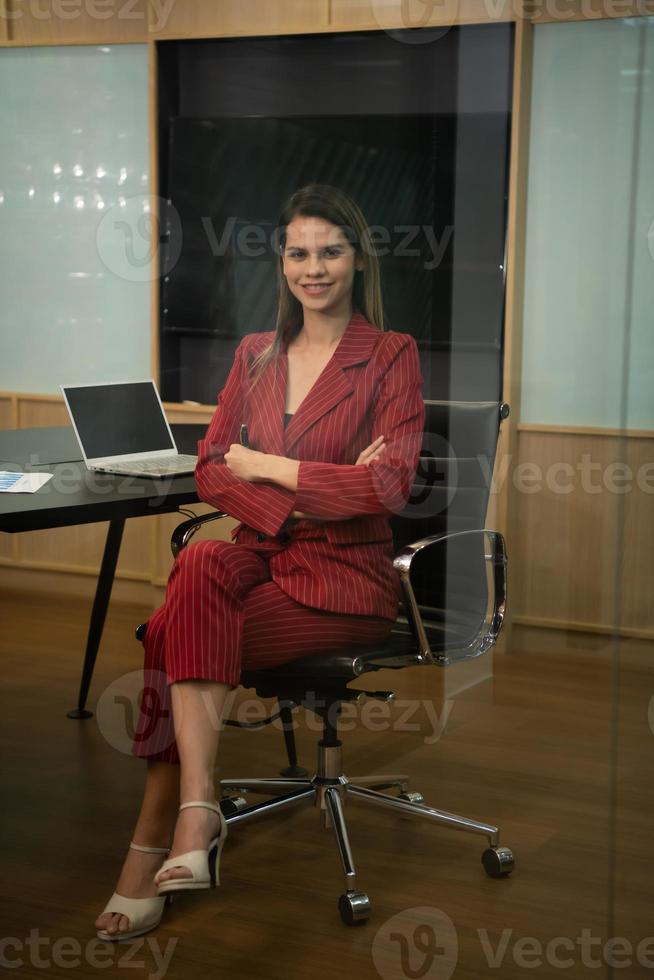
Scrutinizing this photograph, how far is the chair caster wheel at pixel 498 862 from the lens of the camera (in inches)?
92.9

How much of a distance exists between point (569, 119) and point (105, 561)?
6.25ft

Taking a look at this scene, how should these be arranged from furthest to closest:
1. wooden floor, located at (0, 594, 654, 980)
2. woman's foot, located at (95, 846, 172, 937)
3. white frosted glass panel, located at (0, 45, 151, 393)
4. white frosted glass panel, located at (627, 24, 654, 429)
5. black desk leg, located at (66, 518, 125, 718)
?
white frosted glass panel, located at (0, 45, 151, 393) < black desk leg, located at (66, 518, 125, 718) < woman's foot, located at (95, 846, 172, 937) < wooden floor, located at (0, 594, 654, 980) < white frosted glass panel, located at (627, 24, 654, 429)

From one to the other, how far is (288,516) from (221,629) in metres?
0.30

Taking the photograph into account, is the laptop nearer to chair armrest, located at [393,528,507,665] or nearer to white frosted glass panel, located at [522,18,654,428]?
chair armrest, located at [393,528,507,665]

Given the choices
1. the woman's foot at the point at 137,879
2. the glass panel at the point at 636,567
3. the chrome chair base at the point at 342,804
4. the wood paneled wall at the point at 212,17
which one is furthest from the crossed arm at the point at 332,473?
the wood paneled wall at the point at 212,17

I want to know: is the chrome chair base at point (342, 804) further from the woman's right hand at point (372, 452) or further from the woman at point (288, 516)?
the woman's right hand at point (372, 452)

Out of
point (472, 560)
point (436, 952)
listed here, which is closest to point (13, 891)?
point (436, 952)

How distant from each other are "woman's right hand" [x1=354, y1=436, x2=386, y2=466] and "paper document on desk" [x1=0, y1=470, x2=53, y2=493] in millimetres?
691

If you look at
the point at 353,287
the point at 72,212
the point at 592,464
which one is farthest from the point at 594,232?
the point at 72,212

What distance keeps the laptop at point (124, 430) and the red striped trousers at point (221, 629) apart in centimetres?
53

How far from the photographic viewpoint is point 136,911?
2.13 m

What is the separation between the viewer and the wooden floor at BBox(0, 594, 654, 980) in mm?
1906

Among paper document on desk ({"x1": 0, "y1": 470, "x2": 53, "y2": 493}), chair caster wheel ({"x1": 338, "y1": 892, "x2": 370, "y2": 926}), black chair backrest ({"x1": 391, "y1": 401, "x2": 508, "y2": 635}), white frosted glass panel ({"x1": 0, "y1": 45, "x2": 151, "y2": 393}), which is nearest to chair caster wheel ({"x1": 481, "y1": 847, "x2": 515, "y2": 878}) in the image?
chair caster wheel ({"x1": 338, "y1": 892, "x2": 370, "y2": 926})

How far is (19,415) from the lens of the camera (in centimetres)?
491
